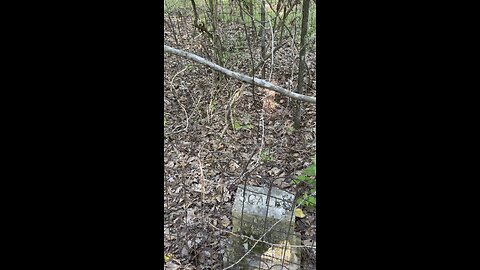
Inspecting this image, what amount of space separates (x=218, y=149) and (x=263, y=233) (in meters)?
1.96

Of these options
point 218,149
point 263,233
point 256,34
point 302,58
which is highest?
point 256,34

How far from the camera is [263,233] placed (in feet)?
12.7

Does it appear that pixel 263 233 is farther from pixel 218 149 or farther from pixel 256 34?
pixel 256 34

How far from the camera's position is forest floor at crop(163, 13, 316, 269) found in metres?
4.24

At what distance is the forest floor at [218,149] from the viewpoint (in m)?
4.24

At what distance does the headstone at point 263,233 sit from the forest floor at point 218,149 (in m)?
0.19

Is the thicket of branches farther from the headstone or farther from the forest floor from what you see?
the headstone

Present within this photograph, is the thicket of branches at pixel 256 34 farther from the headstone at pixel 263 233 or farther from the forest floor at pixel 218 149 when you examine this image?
the headstone at pixel 263 233

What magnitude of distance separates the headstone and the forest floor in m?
0.19

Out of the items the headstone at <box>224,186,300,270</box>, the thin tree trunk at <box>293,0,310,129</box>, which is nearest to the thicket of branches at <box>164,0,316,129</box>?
the thin tree trunk at <box>293,0,310,129</box>

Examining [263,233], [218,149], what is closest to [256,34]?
[218,149]
